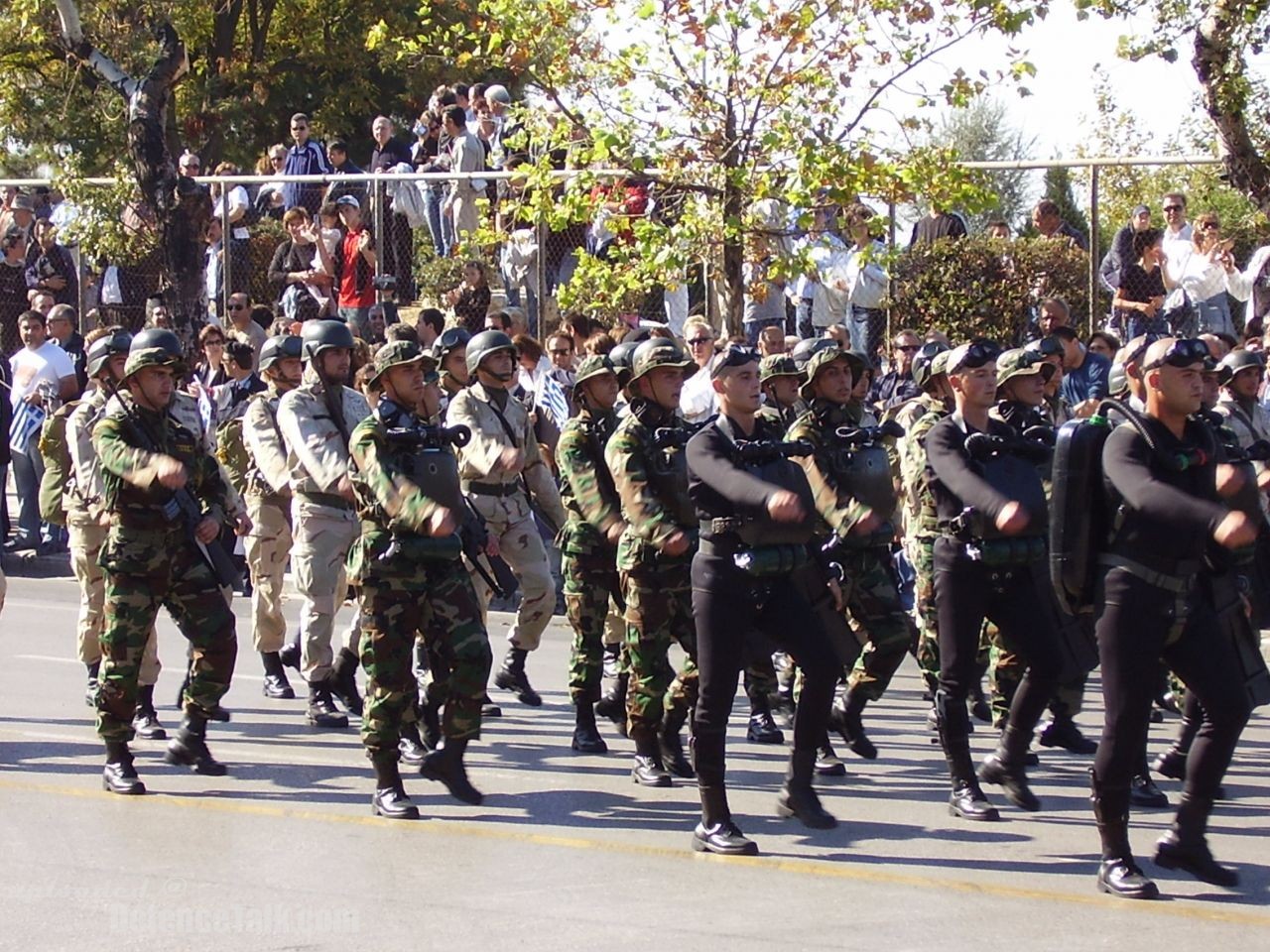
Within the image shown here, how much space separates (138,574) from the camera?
30.2ft

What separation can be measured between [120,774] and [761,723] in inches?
124

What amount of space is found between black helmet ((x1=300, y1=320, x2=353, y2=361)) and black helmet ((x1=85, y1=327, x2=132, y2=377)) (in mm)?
867

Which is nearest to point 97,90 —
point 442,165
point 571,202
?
point 442,165

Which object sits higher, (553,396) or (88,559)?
(553,396)

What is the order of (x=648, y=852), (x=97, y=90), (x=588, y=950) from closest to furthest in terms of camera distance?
(x=588, y=950) < (x=648, y=852) < (x=97, y=90)

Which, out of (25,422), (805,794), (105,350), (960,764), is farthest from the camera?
(25,422)

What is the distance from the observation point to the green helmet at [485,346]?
34.9 ft

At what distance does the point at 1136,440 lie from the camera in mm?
7113

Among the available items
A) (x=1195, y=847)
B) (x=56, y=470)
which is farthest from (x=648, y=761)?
(x=56, y=470)

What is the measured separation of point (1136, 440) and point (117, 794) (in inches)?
184

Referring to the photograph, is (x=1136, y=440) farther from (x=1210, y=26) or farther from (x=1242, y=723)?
(x=1210, y=26)

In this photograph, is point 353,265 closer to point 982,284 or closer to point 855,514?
point 982,284

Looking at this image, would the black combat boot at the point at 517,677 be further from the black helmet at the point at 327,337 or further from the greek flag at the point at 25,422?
the greek flag at the point at 25,422

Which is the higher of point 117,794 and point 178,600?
point 178,600
